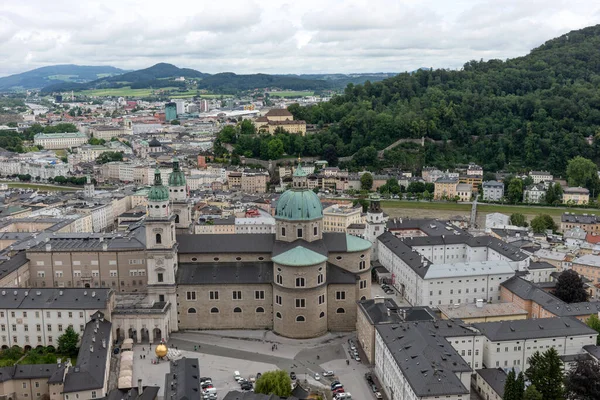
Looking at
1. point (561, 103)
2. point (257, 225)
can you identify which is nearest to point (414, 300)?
point (257, 225)

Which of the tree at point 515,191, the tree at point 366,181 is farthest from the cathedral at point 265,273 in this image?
the tree at point 515,191

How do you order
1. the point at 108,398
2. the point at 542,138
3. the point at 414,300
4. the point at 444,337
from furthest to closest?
the point at 542,138, the point at 414,300, the point at 444,337, the point at 108,398

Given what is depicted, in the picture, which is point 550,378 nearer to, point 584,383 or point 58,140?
point 584,383

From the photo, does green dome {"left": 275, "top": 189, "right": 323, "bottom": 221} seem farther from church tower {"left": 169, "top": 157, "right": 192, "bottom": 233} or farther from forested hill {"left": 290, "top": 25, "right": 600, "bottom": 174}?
forested hill {"left": 290, "top": 25, "right": 600, "bottom": 174}

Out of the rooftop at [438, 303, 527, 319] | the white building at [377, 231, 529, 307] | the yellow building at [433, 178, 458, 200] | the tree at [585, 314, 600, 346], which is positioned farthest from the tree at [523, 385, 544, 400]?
the yellow building at [433, 178, 458, 200]

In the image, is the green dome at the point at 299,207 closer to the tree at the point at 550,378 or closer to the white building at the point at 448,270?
the white building at the point at 448,270

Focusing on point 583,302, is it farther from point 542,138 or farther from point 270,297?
point 542,138
